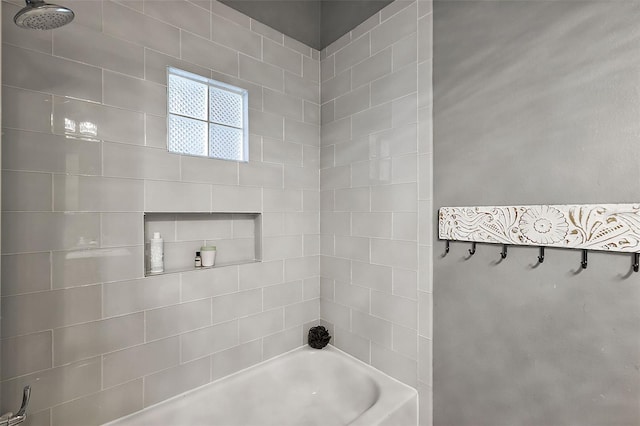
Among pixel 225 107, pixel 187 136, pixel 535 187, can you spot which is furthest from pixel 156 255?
pixel 535 187

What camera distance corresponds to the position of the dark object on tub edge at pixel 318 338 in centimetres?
198

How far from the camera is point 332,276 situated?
6.70 ft

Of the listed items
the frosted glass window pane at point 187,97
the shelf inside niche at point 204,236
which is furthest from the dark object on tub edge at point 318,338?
the frosted glass window pane at point 187,97

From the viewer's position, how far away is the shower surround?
3.82 ft

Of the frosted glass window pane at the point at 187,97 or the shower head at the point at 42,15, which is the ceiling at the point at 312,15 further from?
the shower head at the point at 42,15

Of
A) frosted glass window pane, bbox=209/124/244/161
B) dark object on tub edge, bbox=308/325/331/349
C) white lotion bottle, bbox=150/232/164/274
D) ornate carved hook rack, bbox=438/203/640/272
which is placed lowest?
dark object on tub edge, bbox=308/325/331/349

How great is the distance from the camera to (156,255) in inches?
58.1

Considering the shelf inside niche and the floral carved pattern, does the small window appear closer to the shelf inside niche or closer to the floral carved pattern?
the shelf inside niche

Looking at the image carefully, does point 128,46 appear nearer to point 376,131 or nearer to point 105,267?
point 105,267

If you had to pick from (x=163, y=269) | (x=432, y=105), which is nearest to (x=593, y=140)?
(x=432, y=105)

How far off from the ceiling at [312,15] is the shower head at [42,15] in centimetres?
97

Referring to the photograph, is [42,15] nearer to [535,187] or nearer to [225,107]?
[225,107]

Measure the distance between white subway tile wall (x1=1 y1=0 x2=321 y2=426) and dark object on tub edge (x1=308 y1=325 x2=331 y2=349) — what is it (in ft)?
0.69

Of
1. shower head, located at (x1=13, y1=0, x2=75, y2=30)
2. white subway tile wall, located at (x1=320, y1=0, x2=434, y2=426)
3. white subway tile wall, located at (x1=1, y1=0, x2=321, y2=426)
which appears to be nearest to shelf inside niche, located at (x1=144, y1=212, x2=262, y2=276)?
white subway tile wall, located at (x1=1, y1=0, x2=321, y2=426)
